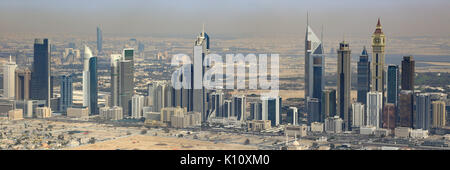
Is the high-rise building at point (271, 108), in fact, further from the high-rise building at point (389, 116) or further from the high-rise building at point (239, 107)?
the high-rise building at point (389, 116)

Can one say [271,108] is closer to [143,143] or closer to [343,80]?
[343,80]

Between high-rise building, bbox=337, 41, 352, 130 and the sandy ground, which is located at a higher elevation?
high-rise building, bbox=337, 41, 352, 130

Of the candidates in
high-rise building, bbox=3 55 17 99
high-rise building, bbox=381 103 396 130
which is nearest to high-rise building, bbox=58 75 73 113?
high-rise building, bbox=3 55 17 99

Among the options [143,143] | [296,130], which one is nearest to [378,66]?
[296,130]

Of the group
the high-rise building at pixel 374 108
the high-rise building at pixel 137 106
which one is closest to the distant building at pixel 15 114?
the high-rise building at pixel 137 106

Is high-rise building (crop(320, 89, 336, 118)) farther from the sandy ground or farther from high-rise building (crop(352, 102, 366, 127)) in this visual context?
the sandy ground
